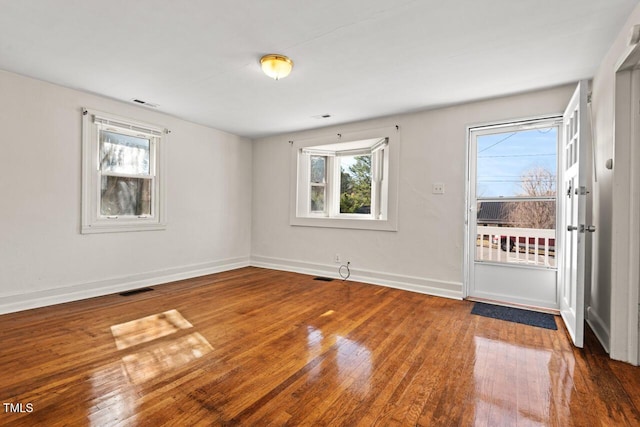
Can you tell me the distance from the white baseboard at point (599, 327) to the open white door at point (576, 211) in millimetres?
184

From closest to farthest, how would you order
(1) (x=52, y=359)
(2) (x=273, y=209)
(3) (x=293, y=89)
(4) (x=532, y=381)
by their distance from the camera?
(4) (x=532, y=381) < (1) (x=52, y=359) < (3) (x=293, y=89) < (2) (x=273, y=209)

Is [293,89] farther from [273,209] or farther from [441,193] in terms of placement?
[273,209]

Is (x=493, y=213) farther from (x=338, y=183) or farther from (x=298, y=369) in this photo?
(x=298, y=369)

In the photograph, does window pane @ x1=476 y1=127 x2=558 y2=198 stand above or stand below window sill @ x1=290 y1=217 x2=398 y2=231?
Answer: above

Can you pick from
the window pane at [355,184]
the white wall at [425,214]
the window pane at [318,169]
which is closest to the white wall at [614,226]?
the white wall at [425,214]

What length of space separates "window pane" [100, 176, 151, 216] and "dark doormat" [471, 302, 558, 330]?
14.0 ft

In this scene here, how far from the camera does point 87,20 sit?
2.13 metres

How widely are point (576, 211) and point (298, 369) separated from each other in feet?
8.00

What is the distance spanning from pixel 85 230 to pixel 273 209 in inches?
106

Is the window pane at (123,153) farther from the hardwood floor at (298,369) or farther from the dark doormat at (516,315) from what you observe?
the dark doormat at (516,315)

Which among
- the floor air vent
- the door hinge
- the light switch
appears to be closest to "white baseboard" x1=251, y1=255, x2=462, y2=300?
the light switch

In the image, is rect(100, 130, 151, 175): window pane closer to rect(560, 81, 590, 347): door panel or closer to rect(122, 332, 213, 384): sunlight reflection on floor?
rect(122, 332, 213, 384): sunlight reflection on floor

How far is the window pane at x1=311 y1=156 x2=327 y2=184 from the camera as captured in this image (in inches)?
207

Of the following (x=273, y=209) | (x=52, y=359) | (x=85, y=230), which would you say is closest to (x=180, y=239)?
(x=85, y=230)
